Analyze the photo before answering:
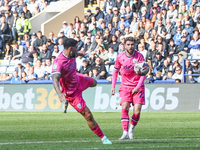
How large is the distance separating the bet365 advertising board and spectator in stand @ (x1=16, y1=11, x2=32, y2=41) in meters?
8.16

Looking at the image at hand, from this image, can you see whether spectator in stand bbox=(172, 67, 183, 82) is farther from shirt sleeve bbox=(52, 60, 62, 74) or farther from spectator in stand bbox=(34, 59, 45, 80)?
shirt sleeve bbox=(52, 60, 62, 74)

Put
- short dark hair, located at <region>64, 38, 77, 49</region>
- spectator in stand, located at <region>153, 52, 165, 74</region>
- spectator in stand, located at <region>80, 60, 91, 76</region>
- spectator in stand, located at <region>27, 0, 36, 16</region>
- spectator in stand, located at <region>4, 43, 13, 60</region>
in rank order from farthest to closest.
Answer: spectator in stand, located at <region>27, 0, 36, 16</region> → spectator in stand, located at <region>4, 43, 13, 60</region> → spectator in stand, located at <region>80, 60, 91, 76</region> → spectator in stand, located at <region>153, 52, 165, 74</region> → short dark hair, located at <region>64, 38, 77, 49</region>

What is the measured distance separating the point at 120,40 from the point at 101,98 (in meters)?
4.13

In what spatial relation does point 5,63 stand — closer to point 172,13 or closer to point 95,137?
point 172,13

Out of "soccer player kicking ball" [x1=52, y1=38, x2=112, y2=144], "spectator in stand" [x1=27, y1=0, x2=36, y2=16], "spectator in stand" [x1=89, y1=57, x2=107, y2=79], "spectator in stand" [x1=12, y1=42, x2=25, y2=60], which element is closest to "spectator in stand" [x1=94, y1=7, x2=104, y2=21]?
"spectator in stand" [x1=12, y1=42, x2=25, y2=60]

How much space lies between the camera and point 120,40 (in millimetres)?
21281

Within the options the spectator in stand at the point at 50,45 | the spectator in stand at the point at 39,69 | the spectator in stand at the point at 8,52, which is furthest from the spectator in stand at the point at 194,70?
the spectator in stand at the point at 8,52

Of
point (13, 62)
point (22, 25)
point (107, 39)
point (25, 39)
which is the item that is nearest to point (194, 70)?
point (107, 39)

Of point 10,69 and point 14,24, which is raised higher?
point 14,24

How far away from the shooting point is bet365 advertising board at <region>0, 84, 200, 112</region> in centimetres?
1698

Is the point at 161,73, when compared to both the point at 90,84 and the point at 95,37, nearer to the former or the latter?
the point at 95,37

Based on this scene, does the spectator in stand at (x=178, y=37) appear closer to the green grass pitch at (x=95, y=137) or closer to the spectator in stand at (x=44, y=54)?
the spectator in stand at (x=44, y=54)

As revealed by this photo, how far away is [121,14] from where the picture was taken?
937 inches

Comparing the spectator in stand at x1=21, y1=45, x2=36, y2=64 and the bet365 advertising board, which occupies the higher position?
the spectator in stand at x1=21, y1=45, x2=36, y2=64
